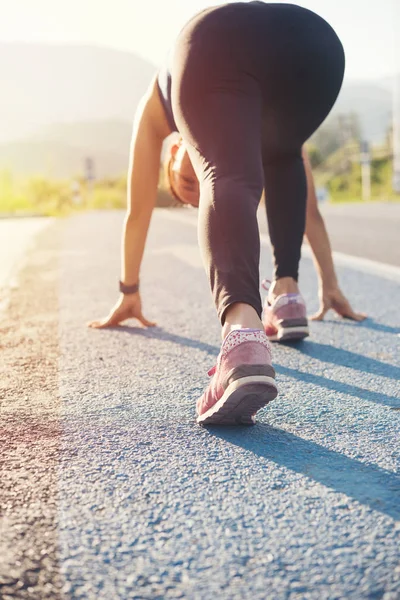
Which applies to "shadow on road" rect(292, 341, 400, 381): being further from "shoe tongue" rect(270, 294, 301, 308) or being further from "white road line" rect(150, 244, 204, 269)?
"white road line" rect(150, 244, 204, 269)

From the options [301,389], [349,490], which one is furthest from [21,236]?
[349,490]

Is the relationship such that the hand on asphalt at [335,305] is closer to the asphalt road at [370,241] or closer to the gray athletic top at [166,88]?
the gray athletic top at [166,88]

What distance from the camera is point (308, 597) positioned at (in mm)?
1122

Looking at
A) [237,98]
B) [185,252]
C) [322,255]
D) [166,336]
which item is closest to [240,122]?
[237,98]

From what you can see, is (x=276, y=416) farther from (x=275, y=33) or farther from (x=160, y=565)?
(x=275, y=33)

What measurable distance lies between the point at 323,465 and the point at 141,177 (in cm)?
185

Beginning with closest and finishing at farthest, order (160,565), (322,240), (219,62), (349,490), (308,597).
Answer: (308,597) → (160,565) → (349,490) → (219,62) → (322,240)

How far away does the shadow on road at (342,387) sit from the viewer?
2.26m

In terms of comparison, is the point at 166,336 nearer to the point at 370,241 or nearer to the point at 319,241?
the point at 319,241

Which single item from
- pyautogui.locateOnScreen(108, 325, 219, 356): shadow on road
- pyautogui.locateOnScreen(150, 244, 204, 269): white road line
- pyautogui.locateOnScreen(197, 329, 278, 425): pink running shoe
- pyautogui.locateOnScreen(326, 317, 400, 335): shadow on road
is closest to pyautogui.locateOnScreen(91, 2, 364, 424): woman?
pyautogui.locateOnScreen(197, 329, 278, 425): pink running shoe

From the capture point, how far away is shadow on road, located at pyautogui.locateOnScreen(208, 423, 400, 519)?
150 centimetres

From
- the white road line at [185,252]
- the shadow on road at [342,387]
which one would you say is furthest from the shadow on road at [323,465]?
the white road line at [185,252]

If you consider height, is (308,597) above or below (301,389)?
above

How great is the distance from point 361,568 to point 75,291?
4149 millimetres
